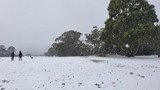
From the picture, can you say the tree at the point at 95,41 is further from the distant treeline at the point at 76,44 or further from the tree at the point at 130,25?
the tree at the point at 130,25

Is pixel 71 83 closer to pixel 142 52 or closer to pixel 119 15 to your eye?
pixel 119 15

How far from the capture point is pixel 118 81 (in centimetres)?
2286

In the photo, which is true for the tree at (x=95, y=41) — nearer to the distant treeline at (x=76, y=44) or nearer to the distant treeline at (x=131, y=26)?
the distant treeline at (x=76, y=44)

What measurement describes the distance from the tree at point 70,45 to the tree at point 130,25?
34448mm

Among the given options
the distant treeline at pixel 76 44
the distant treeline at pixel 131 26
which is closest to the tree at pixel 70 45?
the distant treeline at pixel 76 44

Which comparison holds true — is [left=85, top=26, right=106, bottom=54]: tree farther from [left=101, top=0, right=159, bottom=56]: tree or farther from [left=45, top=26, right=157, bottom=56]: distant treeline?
[left=101, top=0, right=159, bottom=56]: tree

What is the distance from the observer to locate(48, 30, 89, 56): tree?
93.2 m

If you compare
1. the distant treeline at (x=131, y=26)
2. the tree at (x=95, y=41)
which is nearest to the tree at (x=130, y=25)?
the distant treeline at (x=131, y=26)

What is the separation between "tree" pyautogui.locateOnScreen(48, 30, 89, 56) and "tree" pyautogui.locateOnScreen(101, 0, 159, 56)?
34.4 meters

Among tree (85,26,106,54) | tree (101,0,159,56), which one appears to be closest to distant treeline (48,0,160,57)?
tree (101,0,159,56)

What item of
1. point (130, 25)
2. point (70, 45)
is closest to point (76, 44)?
point (70, 45)

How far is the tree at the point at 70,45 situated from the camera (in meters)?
93.2

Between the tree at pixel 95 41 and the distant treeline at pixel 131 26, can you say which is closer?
the distant treeline at pixel 131 26

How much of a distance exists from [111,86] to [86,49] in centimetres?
7500
